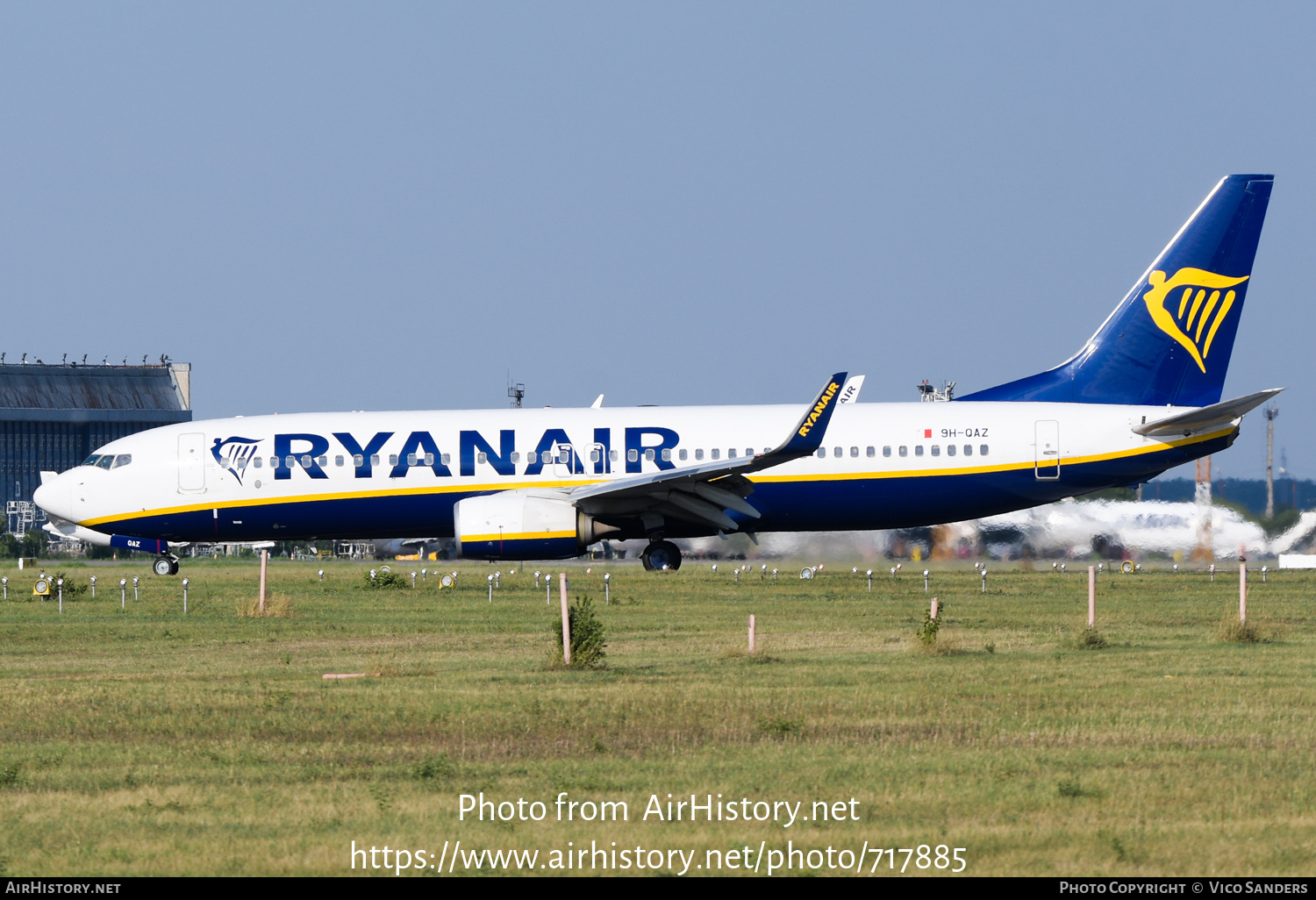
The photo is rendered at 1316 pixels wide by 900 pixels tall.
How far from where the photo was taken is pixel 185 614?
2638 centimetres

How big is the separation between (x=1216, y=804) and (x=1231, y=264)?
2481 centimetres

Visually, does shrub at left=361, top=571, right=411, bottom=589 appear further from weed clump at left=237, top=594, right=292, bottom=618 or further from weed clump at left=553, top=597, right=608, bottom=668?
weed clump at left=553, top=597, right=608, bottom=668

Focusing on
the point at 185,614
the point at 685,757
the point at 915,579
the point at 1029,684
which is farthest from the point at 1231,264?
the point at 685,757

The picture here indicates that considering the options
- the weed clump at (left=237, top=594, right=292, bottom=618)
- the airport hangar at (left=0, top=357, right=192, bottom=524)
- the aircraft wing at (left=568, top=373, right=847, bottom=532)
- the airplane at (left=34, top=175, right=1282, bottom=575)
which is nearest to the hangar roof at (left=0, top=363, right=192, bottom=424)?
the airport hangar at (left=0, top=357, right=192, bottom=524)

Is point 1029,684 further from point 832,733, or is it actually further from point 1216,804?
point 1216,804

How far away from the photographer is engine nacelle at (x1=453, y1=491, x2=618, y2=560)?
97.8ft

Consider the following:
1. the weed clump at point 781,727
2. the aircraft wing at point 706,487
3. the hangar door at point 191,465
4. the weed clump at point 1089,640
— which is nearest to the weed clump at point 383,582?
the hangar door at point 191,465

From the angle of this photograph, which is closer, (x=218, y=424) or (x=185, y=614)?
(x=185, y=614)

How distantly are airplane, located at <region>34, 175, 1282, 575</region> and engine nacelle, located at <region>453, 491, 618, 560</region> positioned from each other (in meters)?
0.20

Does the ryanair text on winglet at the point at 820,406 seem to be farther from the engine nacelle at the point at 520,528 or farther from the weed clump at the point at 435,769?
the weed clump at the point at 435,769

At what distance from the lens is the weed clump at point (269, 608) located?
1017 inches

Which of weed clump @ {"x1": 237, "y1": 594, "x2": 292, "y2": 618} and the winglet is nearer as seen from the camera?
weed clump @ {"x1": 237, "y1": 594, "x2": 292, "y2": 618}

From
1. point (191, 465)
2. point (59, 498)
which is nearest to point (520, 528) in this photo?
point (191, 465)

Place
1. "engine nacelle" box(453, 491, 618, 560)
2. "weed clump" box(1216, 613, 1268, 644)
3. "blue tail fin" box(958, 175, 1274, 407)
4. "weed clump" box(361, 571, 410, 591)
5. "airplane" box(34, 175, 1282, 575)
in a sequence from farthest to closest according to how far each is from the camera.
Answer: "weed clump" box(361, 571, 410, 591) → "blue tail fin" box(958, 175, 1274, 407) → "airplane" box(34, 175, 1282, 575) → "engine nacelle" box(453, 491, 618, 560) → "weed clump" box(1216, 613, 1268, 644)
